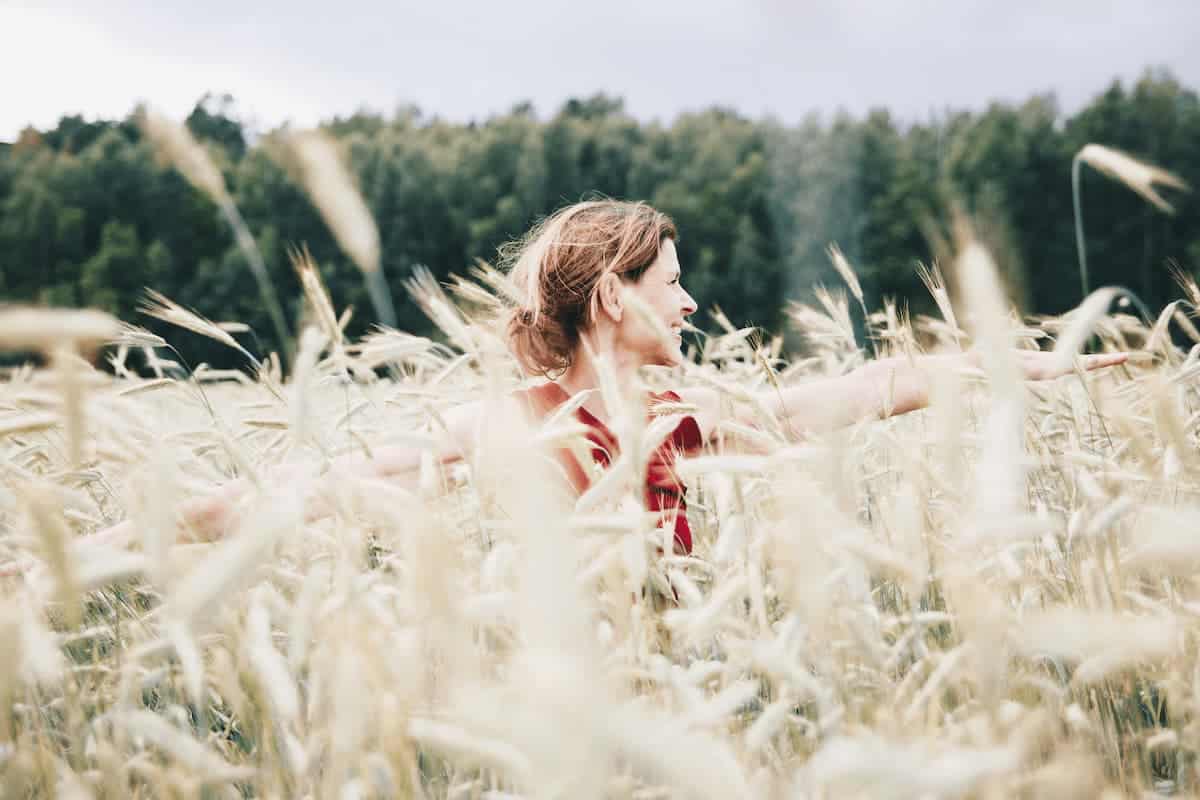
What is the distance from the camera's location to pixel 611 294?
7.37 feet

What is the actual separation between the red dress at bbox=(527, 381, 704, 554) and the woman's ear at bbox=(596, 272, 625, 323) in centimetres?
25

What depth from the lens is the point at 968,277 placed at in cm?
94

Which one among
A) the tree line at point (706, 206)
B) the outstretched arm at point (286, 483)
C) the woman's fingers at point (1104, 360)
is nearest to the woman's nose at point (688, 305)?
the outstretched arm at point (286, 483)

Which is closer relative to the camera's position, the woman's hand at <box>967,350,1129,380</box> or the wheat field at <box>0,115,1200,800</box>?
the wheat field at <box>0,115,1200,800</box>

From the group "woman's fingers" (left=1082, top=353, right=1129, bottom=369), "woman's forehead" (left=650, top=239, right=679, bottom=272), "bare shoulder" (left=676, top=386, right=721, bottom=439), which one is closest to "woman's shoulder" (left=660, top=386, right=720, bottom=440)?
"bare shoulder" (left=676, top=386, right=721, bottom=439)

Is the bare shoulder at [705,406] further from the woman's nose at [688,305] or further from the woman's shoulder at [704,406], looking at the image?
the woman's nose at [688,305]

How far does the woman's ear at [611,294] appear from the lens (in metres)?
2.22

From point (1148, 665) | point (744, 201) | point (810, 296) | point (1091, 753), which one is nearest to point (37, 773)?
point (1091, 753)

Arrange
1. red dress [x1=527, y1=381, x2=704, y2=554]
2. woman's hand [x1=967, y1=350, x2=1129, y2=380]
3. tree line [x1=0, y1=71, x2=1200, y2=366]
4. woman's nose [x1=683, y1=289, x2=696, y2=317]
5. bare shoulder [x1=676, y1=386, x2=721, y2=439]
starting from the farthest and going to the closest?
1. tree line [x1=0, y1=71, x2=1200, y2=366]
2. bare shoulder [x1=676, y1=386, x2=721, y2=439]
3. woman's nose [x1=683, y1=289, x2=696, y2=317]
4. red dress [x1=527, y1=381, x2=704, y2=554]
5. woman's hand [x1=967, y1=350, x2=1129, y2=380]

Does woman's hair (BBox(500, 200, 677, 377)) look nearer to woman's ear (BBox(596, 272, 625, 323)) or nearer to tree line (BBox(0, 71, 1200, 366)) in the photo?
woman's ear (BBox(596, 272, 625, 323))

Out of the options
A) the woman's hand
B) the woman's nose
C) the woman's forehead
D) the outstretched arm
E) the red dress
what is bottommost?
the red dress

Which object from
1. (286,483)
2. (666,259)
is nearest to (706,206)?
(666,259)

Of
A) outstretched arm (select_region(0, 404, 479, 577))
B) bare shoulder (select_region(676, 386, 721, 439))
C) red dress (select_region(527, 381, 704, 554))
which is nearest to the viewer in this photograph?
outstretched arm (select_region(0, 404, 479, 577))

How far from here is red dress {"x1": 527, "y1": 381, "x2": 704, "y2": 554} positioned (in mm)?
1937
